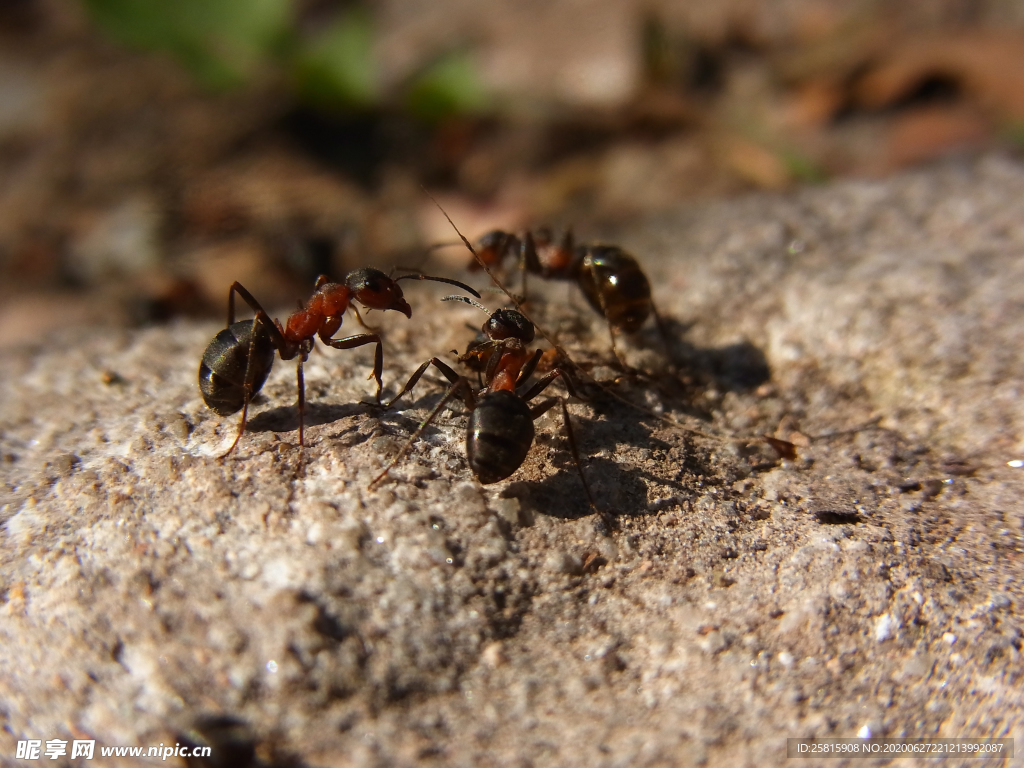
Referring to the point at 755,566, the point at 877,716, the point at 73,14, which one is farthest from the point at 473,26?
the point at 877,716

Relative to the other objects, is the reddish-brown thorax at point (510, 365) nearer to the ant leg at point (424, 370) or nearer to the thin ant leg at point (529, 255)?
the ant leg at point (424, 370)

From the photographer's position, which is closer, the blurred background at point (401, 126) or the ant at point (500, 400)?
the ant at point (500, 400)

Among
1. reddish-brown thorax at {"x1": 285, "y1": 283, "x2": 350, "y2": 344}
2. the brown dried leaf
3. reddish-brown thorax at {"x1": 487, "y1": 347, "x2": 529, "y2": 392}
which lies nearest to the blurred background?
the brown dried leaf

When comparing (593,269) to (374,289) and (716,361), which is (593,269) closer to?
(716,361)

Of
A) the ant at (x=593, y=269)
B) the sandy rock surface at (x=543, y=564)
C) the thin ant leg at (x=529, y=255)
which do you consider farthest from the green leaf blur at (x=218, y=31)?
the sandy rock surface at (x=543, y=564)

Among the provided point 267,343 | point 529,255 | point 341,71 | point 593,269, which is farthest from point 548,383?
point 341,71
